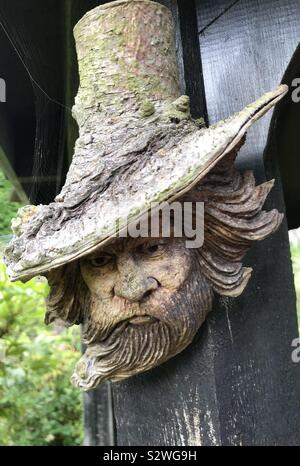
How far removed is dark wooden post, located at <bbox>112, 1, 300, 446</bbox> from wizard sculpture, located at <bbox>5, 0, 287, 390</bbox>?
8 centimetres

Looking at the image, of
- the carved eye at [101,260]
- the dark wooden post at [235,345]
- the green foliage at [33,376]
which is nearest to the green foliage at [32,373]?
the green foliage at [33,376]

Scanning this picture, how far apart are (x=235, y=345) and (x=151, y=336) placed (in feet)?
0.55

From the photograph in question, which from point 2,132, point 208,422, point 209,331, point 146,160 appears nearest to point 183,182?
point 146,160

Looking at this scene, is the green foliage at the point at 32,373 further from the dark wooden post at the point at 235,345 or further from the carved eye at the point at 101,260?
the carved eye at the point at 101,260

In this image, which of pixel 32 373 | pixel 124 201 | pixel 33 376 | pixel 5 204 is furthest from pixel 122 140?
pixel 33 376

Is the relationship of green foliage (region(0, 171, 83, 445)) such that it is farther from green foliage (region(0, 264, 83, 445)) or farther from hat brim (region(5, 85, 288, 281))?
hat brim (region(5, 85, 288, 281))

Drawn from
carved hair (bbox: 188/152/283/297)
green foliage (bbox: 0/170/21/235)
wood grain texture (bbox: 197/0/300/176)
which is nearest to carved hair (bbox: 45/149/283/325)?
carved hair (bbox: 188/152/283/297)

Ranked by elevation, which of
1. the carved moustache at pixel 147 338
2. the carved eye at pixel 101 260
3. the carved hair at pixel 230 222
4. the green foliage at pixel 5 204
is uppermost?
the green foliage at pixel 5 204

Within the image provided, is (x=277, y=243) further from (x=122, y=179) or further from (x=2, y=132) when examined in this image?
(x=2, y=132)

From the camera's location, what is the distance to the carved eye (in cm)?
87

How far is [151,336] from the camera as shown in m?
0.90

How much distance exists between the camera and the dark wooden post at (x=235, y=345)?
0.96 m

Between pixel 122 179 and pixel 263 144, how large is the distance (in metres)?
0.34
